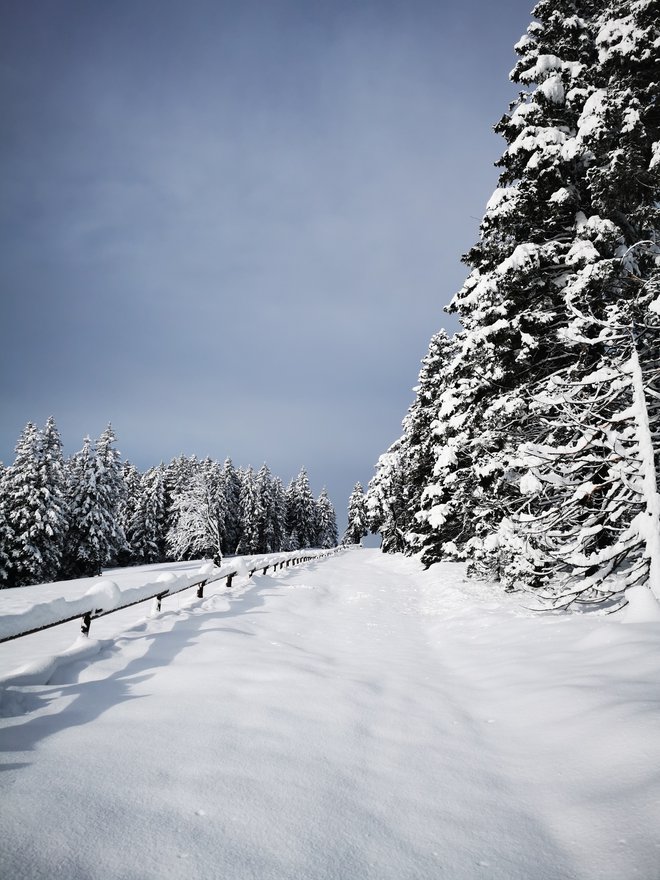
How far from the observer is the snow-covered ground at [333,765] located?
2314mm

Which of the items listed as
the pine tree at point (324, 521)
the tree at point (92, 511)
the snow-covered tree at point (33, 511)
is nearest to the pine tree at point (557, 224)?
the snow-covered tree at point (33, 511)

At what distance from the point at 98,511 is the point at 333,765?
38074mm

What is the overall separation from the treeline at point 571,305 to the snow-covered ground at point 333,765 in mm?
2927

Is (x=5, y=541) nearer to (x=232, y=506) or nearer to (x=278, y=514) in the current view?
(x=232, y=506)

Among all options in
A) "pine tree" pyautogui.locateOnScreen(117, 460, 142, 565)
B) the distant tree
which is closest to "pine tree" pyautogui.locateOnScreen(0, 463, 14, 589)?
"pine tree" pyautogui.locateOnScreen(117, 460, 142, 565)

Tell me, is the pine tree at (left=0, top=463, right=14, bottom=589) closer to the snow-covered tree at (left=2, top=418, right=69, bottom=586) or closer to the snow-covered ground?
the snow-covered tree at (left=2, top=418, right=69, bottom=586)

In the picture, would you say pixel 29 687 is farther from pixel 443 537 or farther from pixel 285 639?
pixel 443 537

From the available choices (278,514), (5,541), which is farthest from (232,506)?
(5,541)

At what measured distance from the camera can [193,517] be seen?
40.9 metres

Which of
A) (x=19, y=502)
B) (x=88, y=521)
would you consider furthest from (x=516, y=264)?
(x=88, y=521)

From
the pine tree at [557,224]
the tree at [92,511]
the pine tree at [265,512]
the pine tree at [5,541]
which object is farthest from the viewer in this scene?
the pine tree at [265,512]

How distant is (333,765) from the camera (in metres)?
3.35

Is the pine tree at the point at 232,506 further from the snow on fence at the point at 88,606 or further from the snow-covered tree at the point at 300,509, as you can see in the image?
the snow on fence at the point at 88,606

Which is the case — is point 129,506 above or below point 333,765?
above
